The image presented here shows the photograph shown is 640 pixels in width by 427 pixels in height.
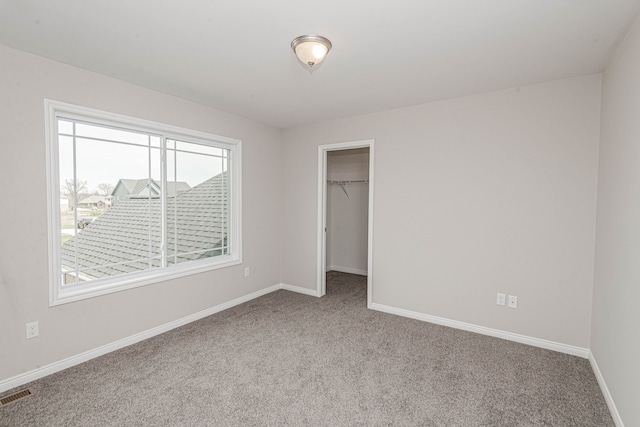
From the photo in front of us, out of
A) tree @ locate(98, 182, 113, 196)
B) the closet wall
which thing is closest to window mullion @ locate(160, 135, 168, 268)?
tree @ locate(98, 182, 113, 196)

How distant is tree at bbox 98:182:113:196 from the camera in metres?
2.83

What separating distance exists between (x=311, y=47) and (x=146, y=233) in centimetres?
250

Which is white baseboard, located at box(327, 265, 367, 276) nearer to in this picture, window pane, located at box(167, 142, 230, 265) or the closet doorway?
the closet doorway

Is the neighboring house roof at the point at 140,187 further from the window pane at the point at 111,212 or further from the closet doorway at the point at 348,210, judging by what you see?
the closet doorway at the point at 348,210

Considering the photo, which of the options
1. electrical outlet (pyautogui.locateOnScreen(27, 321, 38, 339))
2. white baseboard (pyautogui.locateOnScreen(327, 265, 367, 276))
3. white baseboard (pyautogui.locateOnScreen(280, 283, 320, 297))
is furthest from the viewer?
white baseboard (pyautogui.locateOnScreen(327, 265, 367, 276))

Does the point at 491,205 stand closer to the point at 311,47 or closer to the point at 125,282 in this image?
the point at 311,47

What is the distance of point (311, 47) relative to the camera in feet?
6.80

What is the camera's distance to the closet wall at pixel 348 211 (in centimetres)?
580

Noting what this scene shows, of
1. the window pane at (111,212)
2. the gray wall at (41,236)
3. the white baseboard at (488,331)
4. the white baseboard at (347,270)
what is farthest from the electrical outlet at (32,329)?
the white baseboard at (347,270)

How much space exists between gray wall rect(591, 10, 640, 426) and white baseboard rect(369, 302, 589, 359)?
22cm

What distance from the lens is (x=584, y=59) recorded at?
235cm

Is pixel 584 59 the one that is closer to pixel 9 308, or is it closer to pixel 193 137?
pixel 193 137

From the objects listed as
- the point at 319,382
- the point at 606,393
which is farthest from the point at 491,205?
the point at 319,382

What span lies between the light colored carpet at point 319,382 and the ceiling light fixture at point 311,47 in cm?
239
